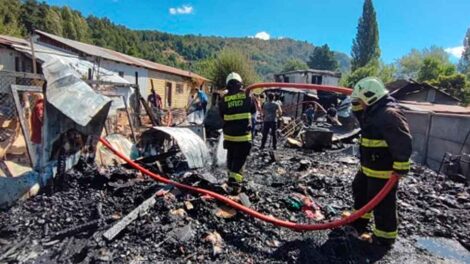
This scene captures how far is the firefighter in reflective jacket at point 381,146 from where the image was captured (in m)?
3.12

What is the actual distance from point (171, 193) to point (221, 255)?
4.31 feet

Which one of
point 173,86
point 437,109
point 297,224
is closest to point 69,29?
point 173,86

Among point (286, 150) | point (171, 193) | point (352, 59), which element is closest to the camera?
point (171, 193)

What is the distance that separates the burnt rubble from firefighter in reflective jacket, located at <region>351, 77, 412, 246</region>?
1.08ft

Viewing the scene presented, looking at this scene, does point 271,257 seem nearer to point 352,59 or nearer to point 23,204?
point 23,204

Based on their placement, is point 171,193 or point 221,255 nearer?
point 221,255

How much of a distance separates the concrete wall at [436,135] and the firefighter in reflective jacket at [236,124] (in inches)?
202

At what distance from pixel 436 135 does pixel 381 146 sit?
19.3ft

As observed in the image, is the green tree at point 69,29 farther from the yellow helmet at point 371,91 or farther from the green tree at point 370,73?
the yellow helmet at point 371,91

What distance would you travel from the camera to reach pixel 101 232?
3.25m

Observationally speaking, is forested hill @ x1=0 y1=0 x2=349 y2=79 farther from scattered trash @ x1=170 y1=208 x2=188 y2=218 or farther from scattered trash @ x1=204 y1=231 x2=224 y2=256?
scattered trash @ x1=204 y1=231 x2=224 y2=256

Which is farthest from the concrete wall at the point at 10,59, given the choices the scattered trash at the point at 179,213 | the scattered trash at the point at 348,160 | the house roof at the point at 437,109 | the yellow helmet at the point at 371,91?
the house roof at the point at 437,109

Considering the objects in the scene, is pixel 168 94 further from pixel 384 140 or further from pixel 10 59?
pixel 384 140

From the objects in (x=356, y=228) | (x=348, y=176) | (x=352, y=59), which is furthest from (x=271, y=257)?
(x=352, y=59)
